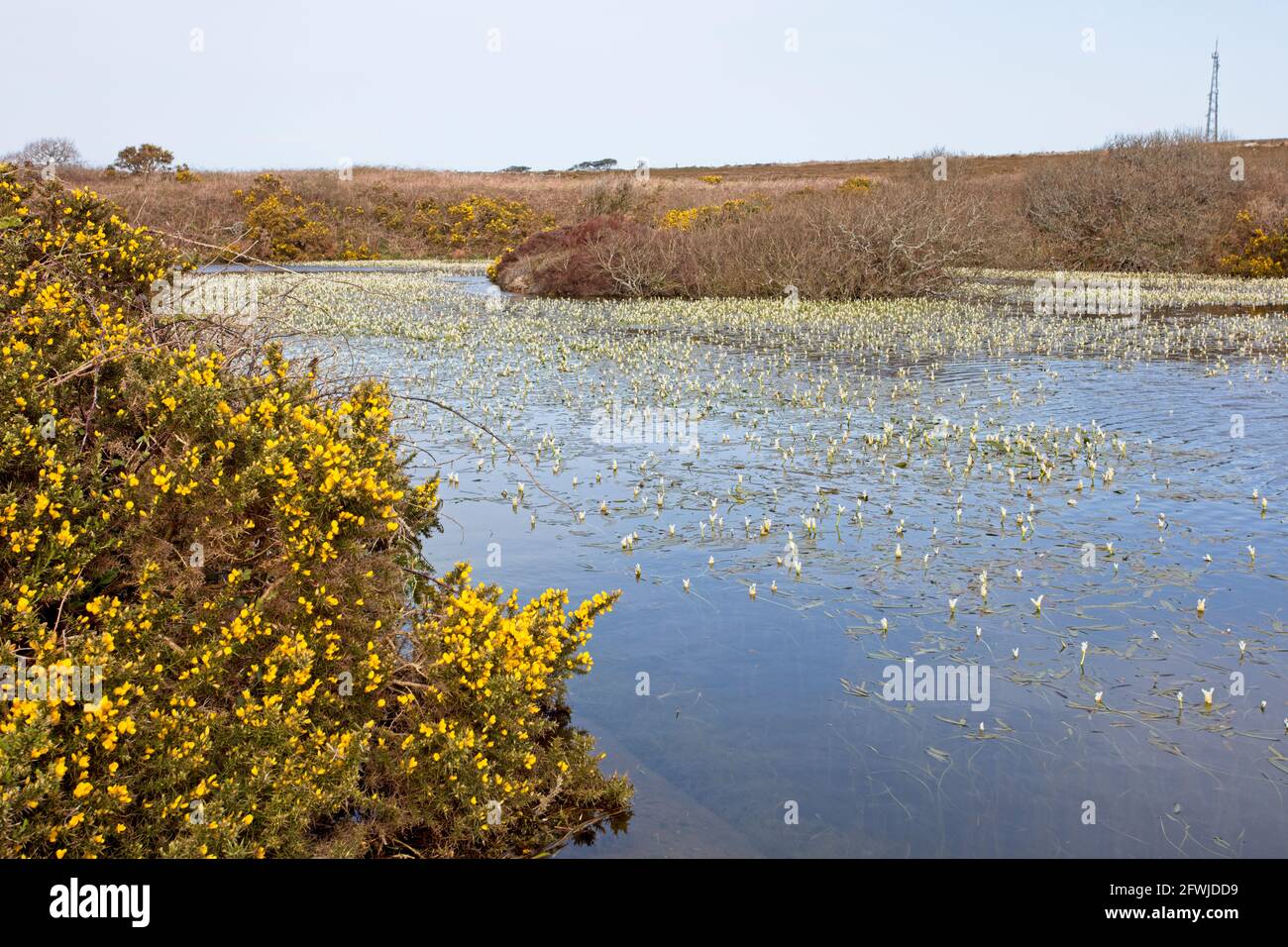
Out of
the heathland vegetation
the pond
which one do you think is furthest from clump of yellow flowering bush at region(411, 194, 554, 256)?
the pond

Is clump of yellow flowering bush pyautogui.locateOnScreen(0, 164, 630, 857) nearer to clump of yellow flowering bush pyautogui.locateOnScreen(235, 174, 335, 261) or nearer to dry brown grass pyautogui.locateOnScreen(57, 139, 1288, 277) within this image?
dry brown grass pyautogui.locateOnScreen(57, 139, 1288, 277)

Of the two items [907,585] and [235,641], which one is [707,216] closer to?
[907,585]

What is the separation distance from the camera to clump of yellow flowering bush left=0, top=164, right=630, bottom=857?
14.7 feet

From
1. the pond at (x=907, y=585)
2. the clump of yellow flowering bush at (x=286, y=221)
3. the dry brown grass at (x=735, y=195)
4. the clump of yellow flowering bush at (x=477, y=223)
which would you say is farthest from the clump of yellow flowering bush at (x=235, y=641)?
the clump of yellow flowering bush at (x=477, y=223)

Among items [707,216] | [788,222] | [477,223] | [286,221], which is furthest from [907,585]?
[477,223]

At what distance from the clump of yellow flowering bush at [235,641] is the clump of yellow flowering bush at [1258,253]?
45.3 metres

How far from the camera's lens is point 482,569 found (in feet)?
30.8

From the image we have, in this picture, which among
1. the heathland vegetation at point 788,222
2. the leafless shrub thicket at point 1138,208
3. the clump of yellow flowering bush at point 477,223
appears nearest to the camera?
the heathland vegetation at point 788,222

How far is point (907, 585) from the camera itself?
8734mm

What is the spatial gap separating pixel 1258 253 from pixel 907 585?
4313 cm

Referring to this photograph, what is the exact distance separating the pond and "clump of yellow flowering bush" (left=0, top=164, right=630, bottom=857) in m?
0.86

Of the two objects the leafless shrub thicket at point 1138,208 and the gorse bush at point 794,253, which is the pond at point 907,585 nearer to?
the gorse bush at point 794,253

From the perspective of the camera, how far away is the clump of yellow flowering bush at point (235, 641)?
4.48 meters
